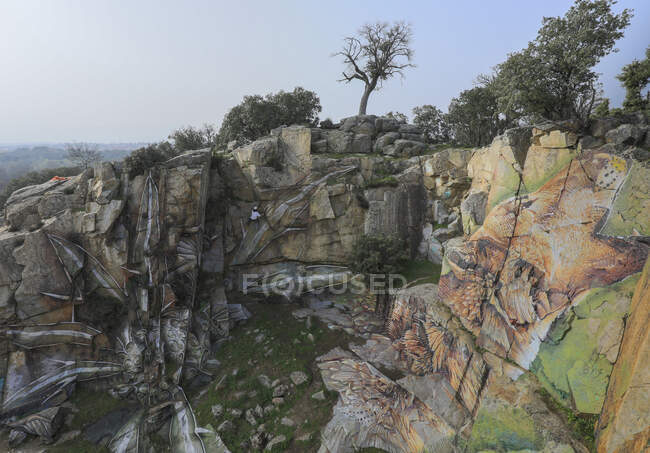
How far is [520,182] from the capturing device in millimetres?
8031

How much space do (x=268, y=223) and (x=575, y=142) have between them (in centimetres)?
1234

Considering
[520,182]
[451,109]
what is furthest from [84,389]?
[451,109]

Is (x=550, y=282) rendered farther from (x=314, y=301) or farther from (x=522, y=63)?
(x=314, y=301)

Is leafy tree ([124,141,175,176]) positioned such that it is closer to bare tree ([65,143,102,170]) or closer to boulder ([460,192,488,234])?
boulder ([460,192,488,234])

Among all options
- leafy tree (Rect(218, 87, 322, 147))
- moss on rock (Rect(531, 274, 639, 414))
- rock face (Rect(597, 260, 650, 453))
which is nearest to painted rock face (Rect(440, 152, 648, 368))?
moss on rock (Rect(531, 274, 639, 414))

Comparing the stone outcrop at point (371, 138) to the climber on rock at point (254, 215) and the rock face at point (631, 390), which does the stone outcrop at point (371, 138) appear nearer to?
the climber on rock at point (254, 215)

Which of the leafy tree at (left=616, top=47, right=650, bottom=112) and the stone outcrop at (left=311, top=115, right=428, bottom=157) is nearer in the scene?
the leafy tree at (left=616, top=47, right=650, bottom=112)

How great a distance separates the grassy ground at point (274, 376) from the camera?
8.66 m

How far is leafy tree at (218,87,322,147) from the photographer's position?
21.0 metres

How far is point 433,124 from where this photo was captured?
2238cm

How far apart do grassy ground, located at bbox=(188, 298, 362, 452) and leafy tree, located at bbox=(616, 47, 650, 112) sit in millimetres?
16718

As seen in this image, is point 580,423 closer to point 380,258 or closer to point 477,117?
point 380,258

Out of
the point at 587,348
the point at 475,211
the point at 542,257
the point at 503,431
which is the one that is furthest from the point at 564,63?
the point at 503,431

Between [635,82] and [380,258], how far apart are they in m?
14.4
